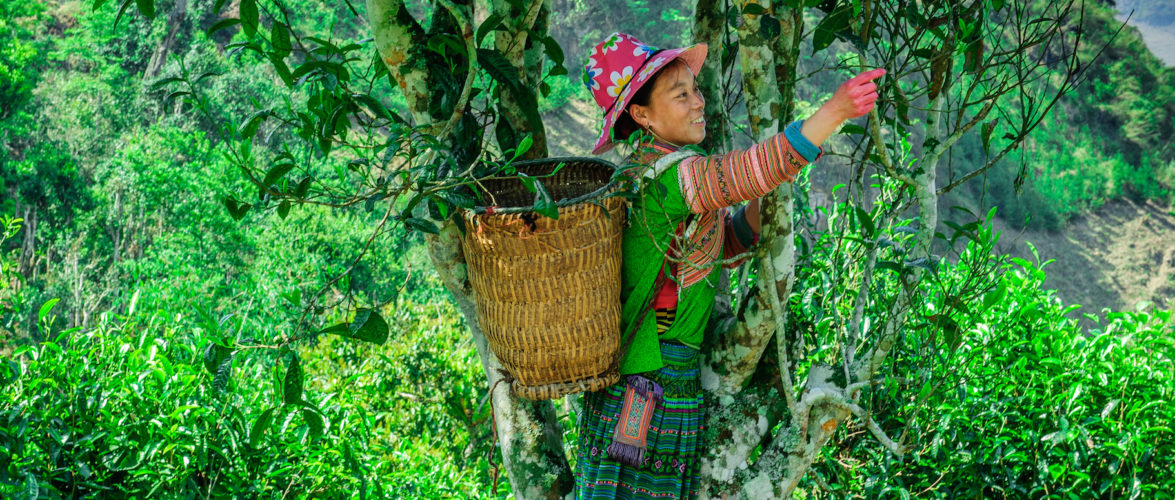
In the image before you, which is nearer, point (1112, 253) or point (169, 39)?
point (1112, 253)

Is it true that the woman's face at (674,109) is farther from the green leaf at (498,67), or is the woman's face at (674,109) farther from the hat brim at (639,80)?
the green leaf at (498,67)

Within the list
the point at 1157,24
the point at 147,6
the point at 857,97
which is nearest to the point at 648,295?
the point at 857,97

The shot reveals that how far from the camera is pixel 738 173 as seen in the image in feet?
5.13

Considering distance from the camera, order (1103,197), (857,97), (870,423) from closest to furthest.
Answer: (857,97)
(870,423)
(1103,197)

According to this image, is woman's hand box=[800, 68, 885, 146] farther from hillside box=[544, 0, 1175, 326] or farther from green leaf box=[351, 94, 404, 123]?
hillside box=[544, 0, 1175, 326]

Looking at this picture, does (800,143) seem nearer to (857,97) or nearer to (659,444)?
(857,97)

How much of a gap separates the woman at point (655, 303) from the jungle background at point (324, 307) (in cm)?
39

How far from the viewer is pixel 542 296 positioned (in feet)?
5.49

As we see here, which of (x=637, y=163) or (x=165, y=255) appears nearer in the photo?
(x=637, y=163)

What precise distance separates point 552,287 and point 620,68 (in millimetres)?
538

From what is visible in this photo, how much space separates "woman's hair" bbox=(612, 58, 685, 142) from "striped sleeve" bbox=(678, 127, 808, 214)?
0.23 m

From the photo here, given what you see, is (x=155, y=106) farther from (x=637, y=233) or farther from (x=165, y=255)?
(x=637, y=233)

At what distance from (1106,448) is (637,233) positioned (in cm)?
160

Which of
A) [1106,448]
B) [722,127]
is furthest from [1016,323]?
[722,127]
